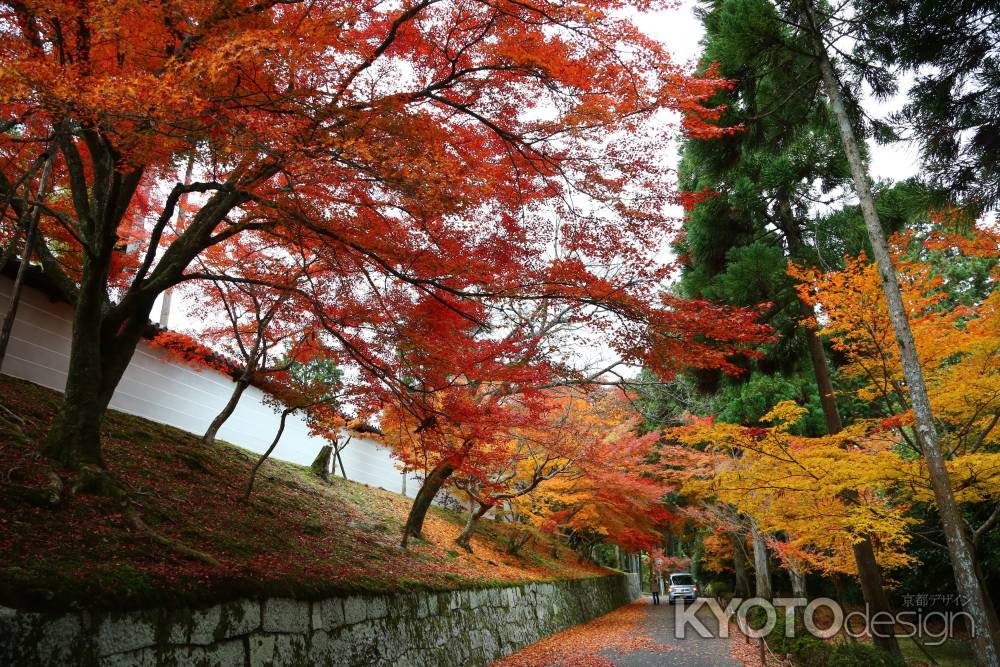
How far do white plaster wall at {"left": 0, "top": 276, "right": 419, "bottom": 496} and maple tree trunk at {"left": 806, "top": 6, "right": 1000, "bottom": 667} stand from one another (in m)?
11.6

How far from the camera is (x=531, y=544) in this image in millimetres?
20156

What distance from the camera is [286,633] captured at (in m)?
4.91

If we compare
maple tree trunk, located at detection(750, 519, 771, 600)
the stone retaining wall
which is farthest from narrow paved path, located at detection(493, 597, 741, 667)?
maple tree trunk, located at detection(750, 519, 771, 600)

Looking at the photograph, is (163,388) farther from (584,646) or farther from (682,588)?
(682,588)

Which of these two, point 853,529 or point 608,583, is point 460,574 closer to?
point 853,529

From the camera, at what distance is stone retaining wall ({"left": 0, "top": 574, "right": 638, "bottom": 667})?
325 cm

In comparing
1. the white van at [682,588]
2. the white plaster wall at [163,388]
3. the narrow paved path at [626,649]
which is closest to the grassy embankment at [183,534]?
the white plaster wall at [163,388]

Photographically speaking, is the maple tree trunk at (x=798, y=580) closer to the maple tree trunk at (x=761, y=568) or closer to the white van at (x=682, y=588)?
the maple tree trunk at (x=761, y=568)

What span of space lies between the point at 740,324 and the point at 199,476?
749 centimetres

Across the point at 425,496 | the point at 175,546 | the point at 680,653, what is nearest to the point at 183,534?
the point at 175,546

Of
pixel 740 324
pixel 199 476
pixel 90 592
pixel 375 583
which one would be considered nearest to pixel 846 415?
pixel 740 324

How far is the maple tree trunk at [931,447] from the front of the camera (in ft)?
17.8

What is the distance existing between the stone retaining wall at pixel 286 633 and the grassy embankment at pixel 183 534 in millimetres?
121

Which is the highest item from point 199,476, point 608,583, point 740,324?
point 740,324
